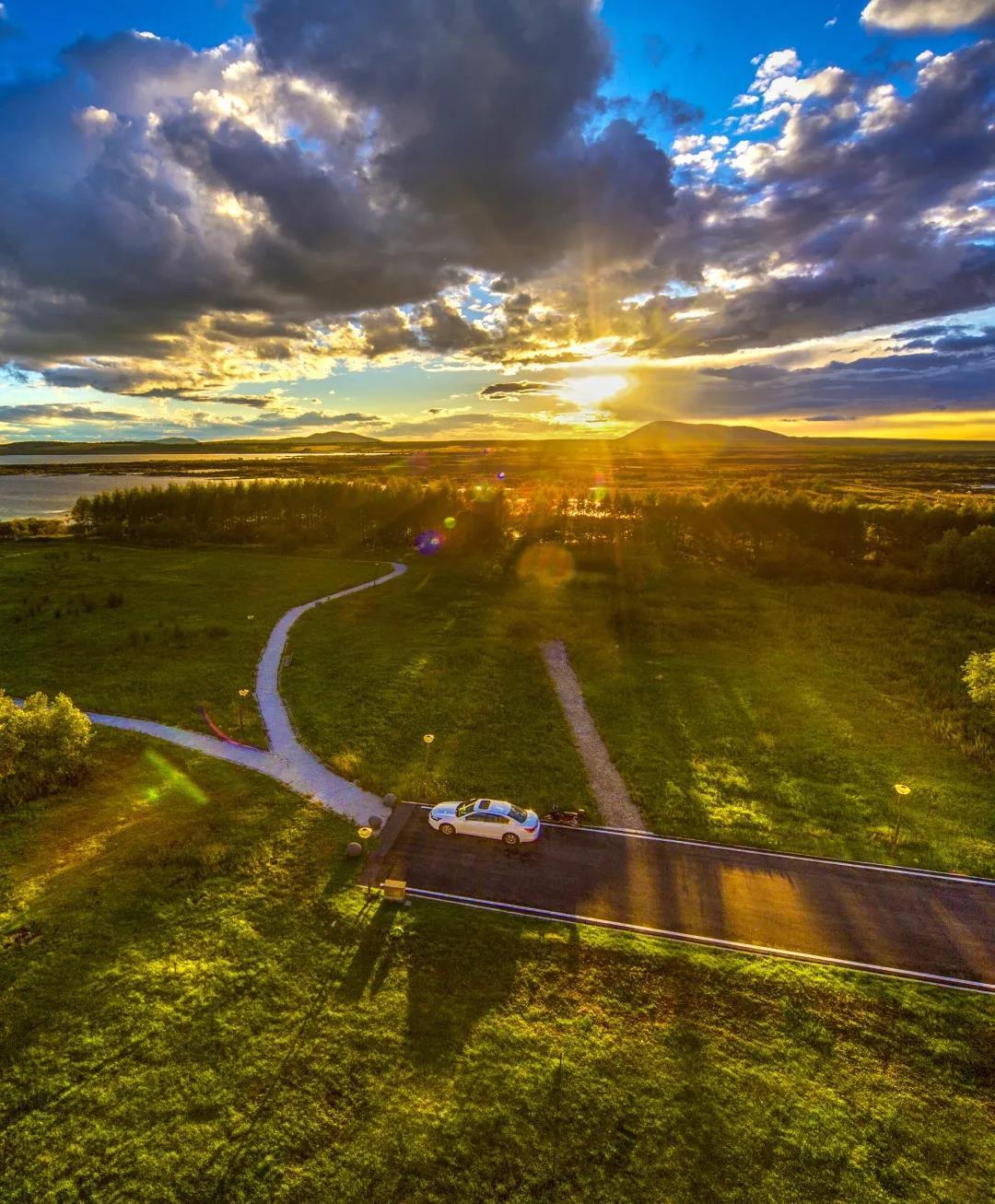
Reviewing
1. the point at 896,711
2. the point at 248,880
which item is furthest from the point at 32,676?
the point at 896,711

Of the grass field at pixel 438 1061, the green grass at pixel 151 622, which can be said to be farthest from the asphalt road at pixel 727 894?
the green grass at pixel 151 622

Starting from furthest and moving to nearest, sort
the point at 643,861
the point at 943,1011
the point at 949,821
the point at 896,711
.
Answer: the point at 896,711
the point at 949,821
the point at 643,861
the point at 943,1011

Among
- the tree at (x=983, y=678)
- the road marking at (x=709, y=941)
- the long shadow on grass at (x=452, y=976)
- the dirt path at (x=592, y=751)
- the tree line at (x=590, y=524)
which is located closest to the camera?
the long shadow on grass at (x=452, y=976)

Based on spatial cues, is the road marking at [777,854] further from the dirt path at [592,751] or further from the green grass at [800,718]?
the dirt path at [592,751]

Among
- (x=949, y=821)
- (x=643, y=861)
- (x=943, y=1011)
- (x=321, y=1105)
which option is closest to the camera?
(x=321, y=1105)

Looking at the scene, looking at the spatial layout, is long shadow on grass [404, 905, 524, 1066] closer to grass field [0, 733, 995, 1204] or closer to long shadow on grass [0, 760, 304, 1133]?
grass field [0, 733, 995, 1204]

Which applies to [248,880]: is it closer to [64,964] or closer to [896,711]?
[64,964]

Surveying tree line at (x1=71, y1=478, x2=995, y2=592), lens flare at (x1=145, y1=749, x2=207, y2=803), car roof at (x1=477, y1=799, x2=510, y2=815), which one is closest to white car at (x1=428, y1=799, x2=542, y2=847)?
car roof at (x1=477, y1=799, x2=510, y2=815)
